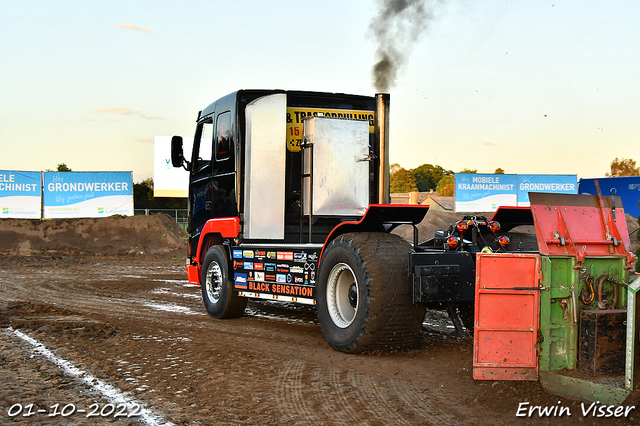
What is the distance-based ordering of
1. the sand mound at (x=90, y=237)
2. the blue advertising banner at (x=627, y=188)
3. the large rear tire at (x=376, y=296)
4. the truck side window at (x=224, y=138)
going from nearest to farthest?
the large rear tire at (x=376, y=296) < the truck side window at (x=224, y=138) < the blue advertising banner at (x=627, y=188) < the sand mound at (x=90, y=237)

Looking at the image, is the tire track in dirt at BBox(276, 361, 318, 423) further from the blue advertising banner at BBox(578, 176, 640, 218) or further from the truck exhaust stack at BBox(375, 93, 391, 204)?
the blue advertising banner at BBox(578, 176, 640, 218)

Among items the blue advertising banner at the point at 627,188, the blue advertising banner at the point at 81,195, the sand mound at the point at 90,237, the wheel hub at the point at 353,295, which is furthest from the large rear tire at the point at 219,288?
the blue advertising banner at the point at 81,195

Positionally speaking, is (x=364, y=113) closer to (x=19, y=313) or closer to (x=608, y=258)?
(x=608, y=258)

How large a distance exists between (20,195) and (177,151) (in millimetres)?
17935

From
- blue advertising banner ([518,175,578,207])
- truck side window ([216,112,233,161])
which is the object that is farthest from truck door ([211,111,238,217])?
blue advertising banner ([518,175,578,207])

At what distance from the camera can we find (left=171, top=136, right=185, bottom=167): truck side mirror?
33.3ft

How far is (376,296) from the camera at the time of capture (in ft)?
20.4

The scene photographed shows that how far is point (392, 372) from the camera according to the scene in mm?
5902

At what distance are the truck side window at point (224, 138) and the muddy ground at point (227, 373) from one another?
250cm

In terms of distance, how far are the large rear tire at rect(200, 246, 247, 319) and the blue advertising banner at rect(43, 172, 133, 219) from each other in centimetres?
1740

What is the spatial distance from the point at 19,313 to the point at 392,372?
6.46 m

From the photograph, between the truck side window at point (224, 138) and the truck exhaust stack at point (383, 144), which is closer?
the truck exhaust stack at point (383, 144)

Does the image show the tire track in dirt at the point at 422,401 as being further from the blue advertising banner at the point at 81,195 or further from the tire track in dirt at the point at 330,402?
the blue advertising banner at the point at 81,195

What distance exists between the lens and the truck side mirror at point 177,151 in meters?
10.2
